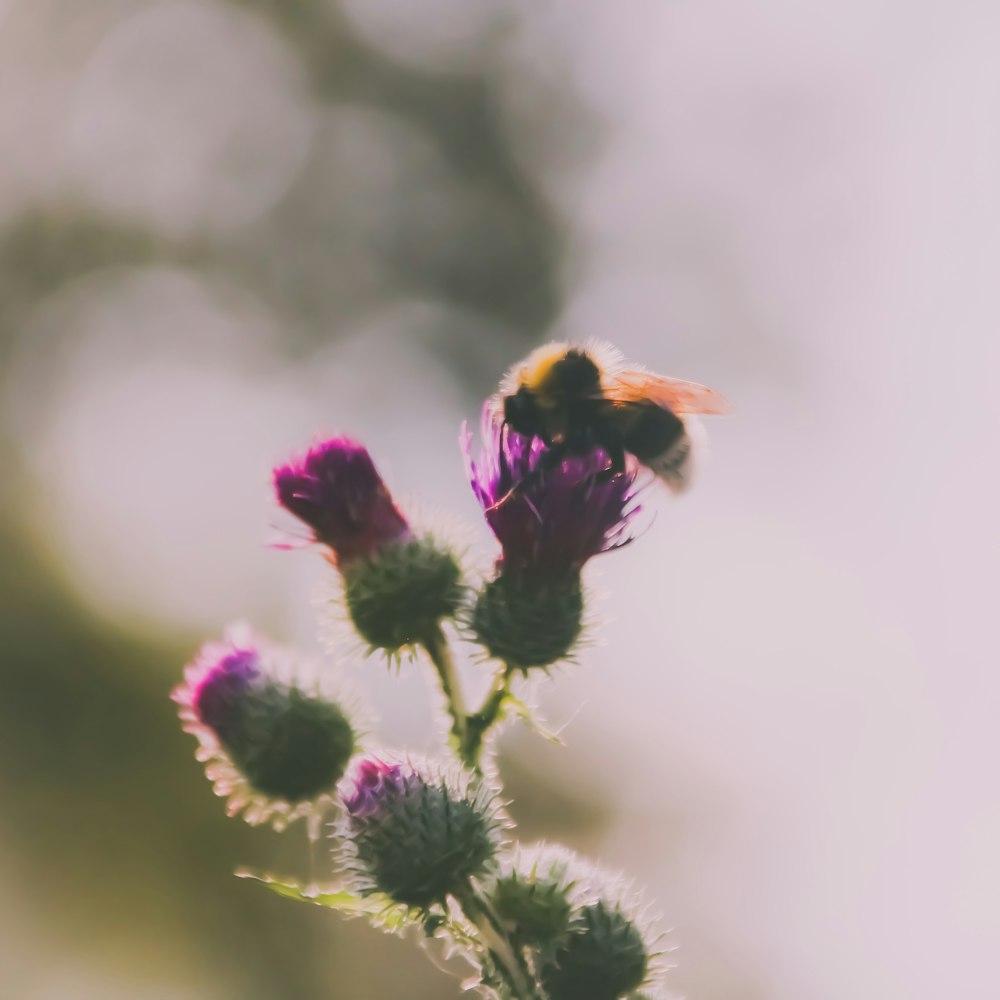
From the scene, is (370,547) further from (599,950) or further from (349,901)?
(599,950)

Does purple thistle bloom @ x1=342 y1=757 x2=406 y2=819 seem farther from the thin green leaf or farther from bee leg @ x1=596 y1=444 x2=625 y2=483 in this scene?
bee leg @ x1=596 y1=444 x2=625 y2=483

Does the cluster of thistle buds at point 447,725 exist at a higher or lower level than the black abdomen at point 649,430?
lower

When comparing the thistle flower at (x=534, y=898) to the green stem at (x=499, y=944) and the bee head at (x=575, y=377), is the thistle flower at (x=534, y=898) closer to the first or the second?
the green stem at (x=499, y=944)

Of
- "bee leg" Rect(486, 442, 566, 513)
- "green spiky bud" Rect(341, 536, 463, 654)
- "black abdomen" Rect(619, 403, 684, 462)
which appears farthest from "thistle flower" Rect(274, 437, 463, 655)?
"black abdomen" Rect(619, 403, 684, 462)

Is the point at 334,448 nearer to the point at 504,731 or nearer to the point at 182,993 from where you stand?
the point at 504,731

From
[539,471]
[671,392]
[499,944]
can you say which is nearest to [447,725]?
[499,944]

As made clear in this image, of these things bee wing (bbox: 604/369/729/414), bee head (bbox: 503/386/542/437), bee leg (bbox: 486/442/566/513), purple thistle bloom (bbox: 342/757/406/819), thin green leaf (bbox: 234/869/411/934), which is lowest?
thin green leaf (bbox: 234/869/411/934)

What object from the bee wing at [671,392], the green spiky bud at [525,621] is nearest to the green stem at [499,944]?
the green spiky bud at [525,621]
